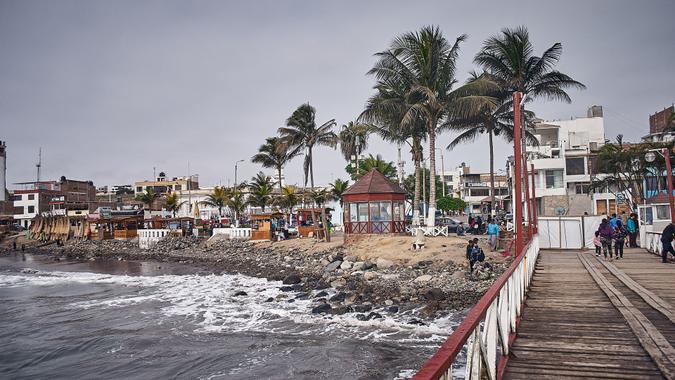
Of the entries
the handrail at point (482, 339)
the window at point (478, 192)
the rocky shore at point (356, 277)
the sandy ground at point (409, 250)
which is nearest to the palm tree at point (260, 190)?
the rocky shore at point (356, 277)

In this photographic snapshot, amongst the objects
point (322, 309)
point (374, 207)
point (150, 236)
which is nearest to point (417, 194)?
point (374, 207)

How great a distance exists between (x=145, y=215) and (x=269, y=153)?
69.0 ft

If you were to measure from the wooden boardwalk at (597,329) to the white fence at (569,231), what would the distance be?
35.5 ft

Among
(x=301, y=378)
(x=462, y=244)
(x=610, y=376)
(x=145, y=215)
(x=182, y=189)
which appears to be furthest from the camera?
(x=182, y=189)

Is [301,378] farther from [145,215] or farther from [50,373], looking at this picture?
[145,215]

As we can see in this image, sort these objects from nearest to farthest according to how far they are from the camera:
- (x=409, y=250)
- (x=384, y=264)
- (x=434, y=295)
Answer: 1. (x=434, y=295)
2. (x=384, y=264)
3. (x=409, y=250)

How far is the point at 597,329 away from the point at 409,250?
17.3 metres

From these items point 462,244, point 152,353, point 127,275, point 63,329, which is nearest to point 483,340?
point 152,353

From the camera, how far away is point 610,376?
183 inches

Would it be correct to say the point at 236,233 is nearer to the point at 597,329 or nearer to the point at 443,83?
the point at 443,83

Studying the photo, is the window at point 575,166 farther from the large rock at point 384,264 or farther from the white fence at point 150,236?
the white fence at point 150,236

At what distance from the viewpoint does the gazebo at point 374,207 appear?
1112 inches

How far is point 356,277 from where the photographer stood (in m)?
21.7

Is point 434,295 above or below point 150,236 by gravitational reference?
below
